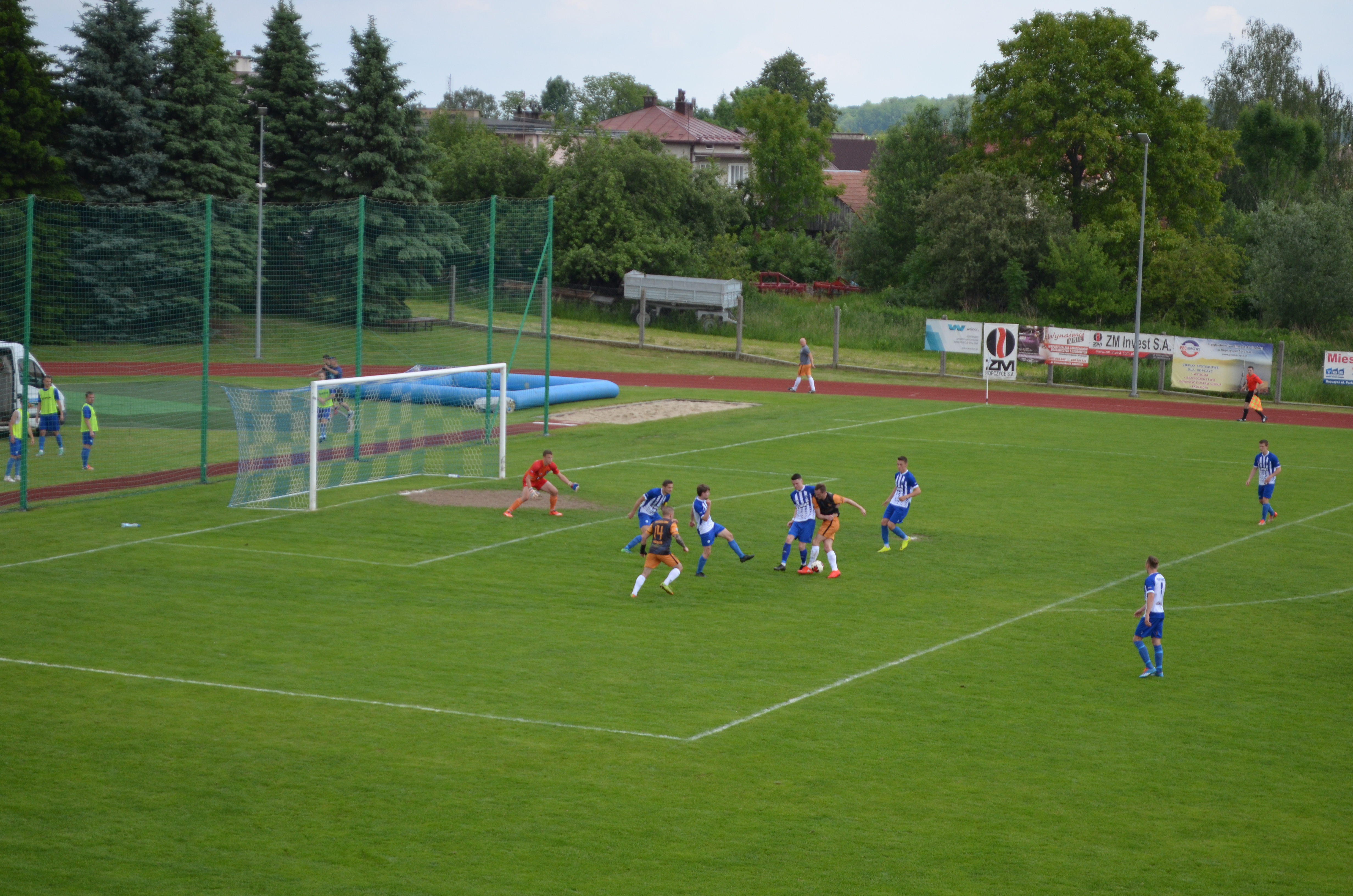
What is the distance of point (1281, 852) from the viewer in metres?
11.3

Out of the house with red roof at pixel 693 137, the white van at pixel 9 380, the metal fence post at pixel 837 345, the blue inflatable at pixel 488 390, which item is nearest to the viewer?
the white van at pixel 9 380

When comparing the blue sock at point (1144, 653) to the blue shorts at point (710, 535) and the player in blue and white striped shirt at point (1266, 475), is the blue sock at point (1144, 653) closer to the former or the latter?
the blue shorts at point (710, 535)

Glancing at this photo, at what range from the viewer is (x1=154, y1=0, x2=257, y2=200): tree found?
52625 millimetres

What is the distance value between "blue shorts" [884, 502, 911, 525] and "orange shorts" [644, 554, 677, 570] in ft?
16.2

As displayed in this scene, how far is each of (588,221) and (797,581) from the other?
157 feet

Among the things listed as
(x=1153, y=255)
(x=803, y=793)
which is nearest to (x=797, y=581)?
(x=803, y=793)

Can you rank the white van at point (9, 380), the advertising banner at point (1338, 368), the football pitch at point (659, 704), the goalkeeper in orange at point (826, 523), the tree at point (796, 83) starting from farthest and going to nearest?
the tree at point (796, 83), the advertising banner at point (1338, 368), the white van at point (9, 380), the goalkeeper in orange at point (826, 523), the football pitch at point (659, 704)

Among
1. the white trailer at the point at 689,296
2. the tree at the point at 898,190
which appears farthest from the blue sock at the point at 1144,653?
the tree at the point at 898,190

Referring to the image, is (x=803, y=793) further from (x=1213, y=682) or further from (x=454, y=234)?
(x=454, y=234)

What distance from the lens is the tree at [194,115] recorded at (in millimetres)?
52625

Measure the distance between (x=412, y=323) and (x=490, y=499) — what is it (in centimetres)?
1488

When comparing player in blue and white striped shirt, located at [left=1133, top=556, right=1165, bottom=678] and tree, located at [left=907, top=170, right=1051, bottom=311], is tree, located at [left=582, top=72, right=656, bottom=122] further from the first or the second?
player in blue and white striped shirt, located at [left=1133, top=556, right=1165, bottom=678]

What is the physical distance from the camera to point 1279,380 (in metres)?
47.7

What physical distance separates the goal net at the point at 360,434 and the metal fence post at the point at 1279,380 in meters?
29.7
